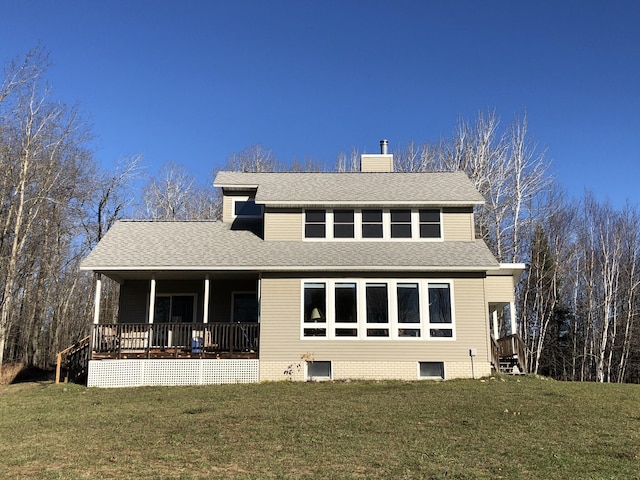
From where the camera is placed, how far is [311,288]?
15.9m

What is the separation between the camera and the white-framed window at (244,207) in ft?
63.5

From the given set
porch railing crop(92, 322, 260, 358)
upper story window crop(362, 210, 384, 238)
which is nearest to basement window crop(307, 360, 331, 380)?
porch railing crop(92, 322, 260, 358)

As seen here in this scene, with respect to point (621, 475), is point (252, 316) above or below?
above

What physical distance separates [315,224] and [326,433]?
9.31 metres

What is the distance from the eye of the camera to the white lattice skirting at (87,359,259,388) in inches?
586

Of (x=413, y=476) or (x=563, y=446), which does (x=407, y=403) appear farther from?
(x=413, y=476)

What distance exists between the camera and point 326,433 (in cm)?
870

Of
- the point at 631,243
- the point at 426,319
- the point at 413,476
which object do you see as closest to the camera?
the point at 413,476

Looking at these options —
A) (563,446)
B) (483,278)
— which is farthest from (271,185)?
(563,446)

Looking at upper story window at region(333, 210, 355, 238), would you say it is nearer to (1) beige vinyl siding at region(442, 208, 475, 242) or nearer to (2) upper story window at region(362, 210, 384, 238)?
(2) upper story window at region(362, 210, 384, 238)

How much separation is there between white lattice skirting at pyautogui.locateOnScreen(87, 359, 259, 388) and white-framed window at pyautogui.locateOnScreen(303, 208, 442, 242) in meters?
4.56

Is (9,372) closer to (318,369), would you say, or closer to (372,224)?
(318,369)

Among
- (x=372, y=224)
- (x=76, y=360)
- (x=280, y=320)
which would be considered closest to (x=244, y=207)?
(x=372, y=224)

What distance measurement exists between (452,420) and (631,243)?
27347 millimetres
